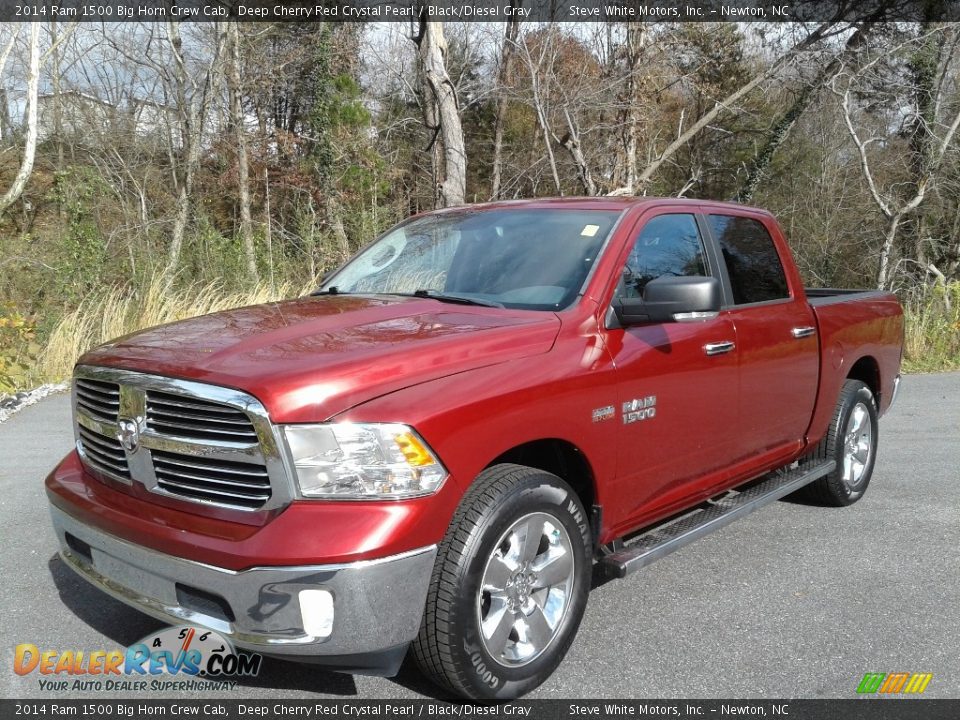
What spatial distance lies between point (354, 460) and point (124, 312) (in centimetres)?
923

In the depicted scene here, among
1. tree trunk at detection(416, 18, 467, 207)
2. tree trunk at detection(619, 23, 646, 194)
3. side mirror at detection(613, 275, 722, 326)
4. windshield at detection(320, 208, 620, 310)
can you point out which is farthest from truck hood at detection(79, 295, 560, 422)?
tree trunk at detection(619, 23, 646, 194)

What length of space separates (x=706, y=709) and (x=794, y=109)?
21.9 m

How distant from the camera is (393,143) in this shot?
27.1 meters

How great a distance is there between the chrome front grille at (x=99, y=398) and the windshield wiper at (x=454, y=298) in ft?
4.75

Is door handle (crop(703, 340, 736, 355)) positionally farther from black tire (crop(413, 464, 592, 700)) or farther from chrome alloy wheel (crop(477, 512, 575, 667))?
chrome alloy wheel (crop(477, 512, 575, 667))

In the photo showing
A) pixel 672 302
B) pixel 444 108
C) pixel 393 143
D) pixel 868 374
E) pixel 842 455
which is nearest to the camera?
pixel 672 302

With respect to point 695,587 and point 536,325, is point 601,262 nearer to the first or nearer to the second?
point 536,325

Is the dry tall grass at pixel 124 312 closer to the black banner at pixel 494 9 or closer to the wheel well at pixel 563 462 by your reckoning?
the black banner at pixel 494 9

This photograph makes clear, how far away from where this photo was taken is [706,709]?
3012 mm

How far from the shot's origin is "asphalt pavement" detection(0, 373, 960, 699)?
10.4 ft

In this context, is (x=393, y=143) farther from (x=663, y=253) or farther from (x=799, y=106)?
(x=663, y=253)

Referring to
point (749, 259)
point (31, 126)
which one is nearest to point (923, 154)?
point (749, 259)

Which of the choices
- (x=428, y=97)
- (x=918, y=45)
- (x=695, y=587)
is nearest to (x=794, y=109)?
(x=918, y=45)

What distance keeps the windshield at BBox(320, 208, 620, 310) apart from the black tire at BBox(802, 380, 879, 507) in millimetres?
2352
